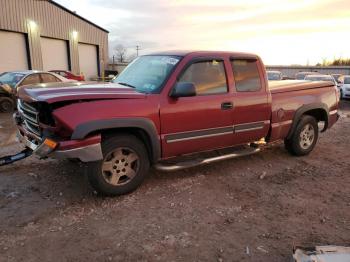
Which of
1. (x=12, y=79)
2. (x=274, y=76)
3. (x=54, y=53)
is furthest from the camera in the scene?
(x=54, y=53)

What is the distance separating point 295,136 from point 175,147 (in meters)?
2.78

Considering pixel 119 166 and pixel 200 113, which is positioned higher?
pixel 200 113

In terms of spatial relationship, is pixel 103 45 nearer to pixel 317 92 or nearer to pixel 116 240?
pixel 317 92

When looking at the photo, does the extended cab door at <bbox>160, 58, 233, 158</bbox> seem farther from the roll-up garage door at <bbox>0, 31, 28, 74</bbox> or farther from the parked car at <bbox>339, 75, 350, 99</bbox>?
the roll-up garage door at <bbox>0, 31, 28, 74</bbox>

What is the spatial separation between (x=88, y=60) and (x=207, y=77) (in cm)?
2482

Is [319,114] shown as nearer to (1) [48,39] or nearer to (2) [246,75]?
(2) [246,75]

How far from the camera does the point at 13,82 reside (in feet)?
40.8

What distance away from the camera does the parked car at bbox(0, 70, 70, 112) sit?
12.1m

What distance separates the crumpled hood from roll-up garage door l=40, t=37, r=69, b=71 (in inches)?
782

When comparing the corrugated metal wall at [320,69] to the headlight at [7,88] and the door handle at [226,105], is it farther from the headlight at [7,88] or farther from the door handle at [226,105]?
the door handle at [226,105]

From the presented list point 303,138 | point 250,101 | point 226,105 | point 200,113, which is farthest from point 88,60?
point 200,113

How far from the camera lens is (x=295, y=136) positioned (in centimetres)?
650

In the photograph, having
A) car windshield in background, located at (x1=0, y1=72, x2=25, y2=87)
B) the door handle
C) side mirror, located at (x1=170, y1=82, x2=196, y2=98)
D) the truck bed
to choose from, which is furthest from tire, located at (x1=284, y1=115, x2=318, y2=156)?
car windshield in background, located at (x1=0, y1=72, x2=25, y2=87)

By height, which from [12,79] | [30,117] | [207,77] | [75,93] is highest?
[207,77]
